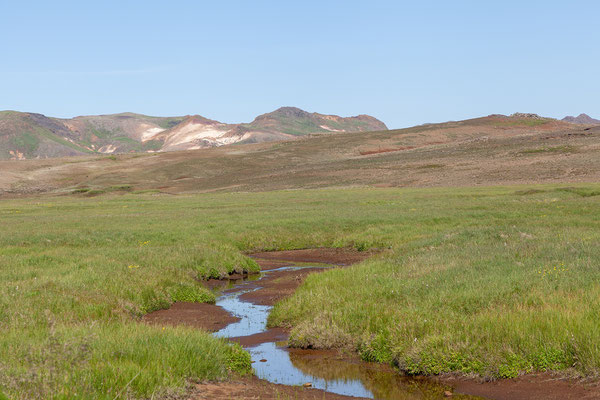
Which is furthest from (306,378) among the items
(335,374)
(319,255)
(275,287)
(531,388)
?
(319,255)

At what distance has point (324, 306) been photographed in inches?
575

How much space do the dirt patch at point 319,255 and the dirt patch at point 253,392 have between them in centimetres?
1550

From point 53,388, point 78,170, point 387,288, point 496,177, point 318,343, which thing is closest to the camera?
point 53,388

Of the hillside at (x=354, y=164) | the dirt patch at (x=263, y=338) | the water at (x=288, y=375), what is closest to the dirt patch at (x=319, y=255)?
the dirt patch at (x=263, y=338)

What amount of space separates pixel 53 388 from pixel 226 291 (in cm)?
1332

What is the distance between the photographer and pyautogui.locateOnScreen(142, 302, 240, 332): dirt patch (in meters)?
15.0

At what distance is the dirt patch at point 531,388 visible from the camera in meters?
8.80

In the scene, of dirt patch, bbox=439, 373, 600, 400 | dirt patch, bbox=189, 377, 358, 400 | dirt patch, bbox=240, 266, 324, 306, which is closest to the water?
dirt patch, bbox=189, 377, 358, 400

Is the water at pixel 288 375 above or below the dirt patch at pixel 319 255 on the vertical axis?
above

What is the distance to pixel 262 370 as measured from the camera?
11531mm

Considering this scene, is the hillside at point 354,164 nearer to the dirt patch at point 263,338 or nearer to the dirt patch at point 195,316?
the dirt patch at point 195,316

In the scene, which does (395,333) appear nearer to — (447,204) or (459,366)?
(459,366)

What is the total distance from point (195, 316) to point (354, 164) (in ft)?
281

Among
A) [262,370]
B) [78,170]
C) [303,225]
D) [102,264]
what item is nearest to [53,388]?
[262,370]
